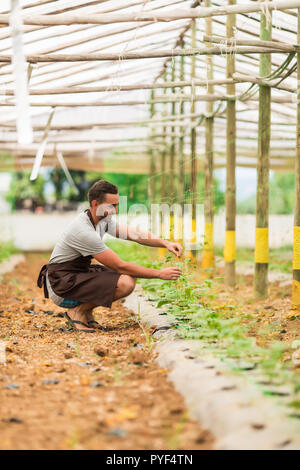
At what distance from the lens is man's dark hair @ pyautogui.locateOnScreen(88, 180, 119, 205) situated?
180 inches

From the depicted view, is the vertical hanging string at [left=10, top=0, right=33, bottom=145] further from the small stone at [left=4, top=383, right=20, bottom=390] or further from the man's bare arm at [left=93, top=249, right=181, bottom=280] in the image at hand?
the small stone at [left=4, top=383, right=20, bottom=390]

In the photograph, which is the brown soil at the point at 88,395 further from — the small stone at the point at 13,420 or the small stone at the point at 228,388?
the small stone at the point at 228,388

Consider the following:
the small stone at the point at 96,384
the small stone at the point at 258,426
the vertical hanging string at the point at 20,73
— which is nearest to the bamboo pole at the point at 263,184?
the vertical hanging string at the point at 20,73

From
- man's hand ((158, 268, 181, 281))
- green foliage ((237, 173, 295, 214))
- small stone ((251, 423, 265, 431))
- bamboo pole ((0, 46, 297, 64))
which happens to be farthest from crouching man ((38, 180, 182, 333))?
green foliage ((237, 173, 295, 214))

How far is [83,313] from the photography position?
4883 mm

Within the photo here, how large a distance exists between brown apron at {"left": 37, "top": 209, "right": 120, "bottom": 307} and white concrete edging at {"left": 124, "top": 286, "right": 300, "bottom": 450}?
44.4 inches

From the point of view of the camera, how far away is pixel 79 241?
4574 millimetres

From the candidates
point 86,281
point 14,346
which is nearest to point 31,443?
point 14,346

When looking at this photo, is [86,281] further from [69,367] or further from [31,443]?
[31,443]

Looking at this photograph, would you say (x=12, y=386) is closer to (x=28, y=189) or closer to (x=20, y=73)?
(x=20, y=73)

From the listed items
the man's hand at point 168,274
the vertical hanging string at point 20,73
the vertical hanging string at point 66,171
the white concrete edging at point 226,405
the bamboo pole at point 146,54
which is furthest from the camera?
the vertical hanging string at point 66,171

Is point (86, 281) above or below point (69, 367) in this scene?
above

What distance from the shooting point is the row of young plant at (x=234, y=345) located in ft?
8.48
